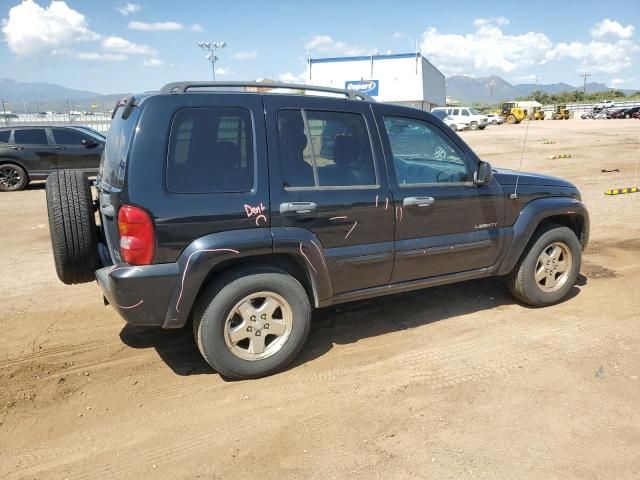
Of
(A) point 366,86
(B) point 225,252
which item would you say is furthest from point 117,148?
(A) point 366,86

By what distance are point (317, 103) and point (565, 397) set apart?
256cm

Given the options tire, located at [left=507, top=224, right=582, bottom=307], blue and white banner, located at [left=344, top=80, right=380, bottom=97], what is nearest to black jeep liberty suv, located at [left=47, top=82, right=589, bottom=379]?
tire, located at [left=507, top=224, right=582, bottom=307]

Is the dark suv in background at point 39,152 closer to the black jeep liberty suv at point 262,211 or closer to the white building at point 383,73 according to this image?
the black jeep liberty suv at point 262,211

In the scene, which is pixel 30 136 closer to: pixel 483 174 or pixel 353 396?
pixel 483 174

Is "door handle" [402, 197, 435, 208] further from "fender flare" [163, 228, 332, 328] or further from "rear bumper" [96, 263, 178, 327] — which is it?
"rear bumper" [96, 263, 178, 327]

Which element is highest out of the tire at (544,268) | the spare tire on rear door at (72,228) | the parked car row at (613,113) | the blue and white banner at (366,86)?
the blue and white banner at (366,86)

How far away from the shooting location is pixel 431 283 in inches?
166

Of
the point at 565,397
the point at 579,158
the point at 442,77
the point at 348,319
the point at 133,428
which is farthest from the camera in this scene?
the point at 442,77

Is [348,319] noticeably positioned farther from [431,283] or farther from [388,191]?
[388,191]

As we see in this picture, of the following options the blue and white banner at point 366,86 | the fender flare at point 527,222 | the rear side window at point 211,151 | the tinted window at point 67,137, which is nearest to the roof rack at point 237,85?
the rear side window at point 211,151

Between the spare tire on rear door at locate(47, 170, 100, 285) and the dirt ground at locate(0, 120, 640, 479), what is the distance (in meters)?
0.75

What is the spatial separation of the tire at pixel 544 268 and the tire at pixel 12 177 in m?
12.5

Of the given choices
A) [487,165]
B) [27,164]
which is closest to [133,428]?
[487,165]

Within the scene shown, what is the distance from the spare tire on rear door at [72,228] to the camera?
11.4 feet
